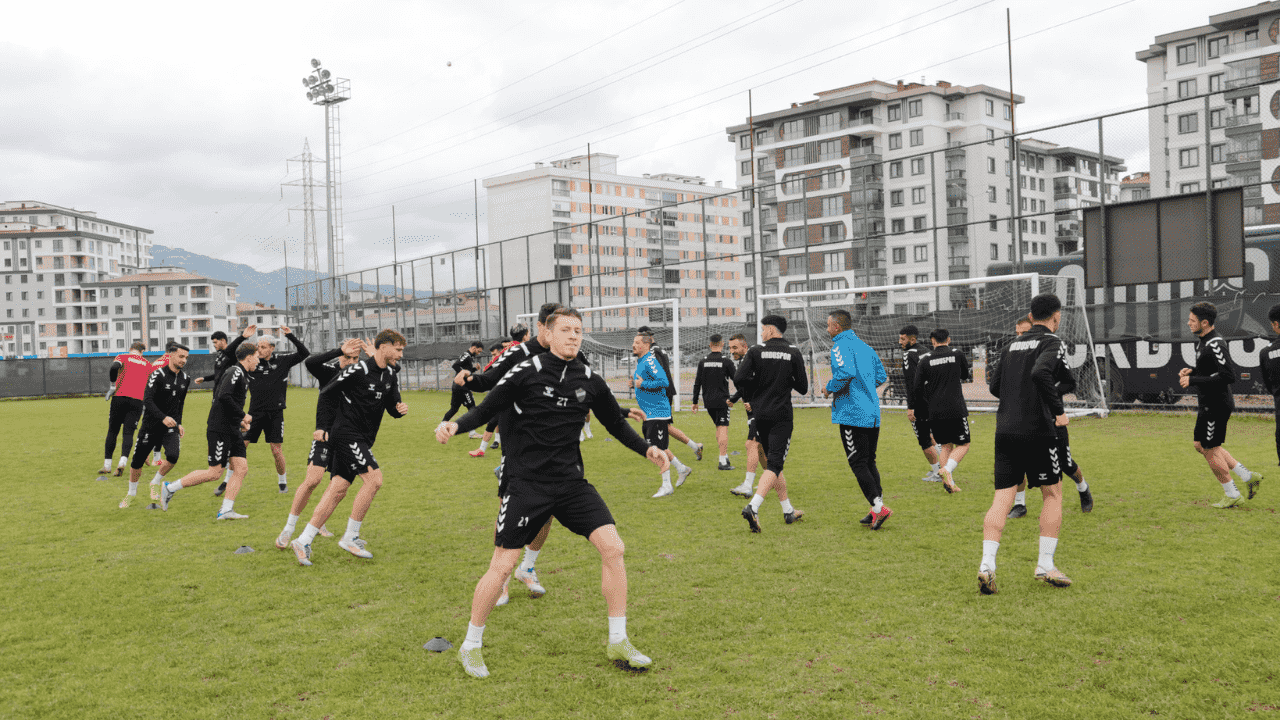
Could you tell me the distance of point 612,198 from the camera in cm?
10231

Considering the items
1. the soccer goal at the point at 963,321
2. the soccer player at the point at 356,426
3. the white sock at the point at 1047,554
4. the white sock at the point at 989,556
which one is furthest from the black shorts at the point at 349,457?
the soccer goal at the point at 963,321

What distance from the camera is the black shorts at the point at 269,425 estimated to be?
10.8m

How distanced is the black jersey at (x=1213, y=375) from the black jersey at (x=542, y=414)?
6318mm

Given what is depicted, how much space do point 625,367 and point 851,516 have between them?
2079 centimetres

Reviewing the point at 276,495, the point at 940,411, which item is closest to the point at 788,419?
the point at 940,411

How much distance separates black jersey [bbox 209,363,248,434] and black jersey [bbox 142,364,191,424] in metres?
1.43

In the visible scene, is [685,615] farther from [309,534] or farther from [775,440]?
[309,534]

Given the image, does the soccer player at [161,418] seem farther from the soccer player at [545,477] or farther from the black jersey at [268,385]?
the soccer player at [545,477]

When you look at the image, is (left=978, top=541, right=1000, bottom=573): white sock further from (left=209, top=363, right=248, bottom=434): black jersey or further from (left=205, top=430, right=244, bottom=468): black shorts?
(left=205, top=430, right=244, bottom=468): black shorts

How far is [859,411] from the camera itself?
7879mm

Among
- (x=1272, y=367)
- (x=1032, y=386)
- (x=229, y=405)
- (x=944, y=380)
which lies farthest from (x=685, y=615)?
(x=1272, y=367)

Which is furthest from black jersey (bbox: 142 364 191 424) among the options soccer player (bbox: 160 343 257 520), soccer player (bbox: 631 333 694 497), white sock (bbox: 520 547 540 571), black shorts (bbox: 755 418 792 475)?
black shorts (bbox: 755 418 792 475)

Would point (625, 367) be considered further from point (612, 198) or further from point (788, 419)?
point (612, 198)

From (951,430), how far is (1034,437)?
13.8 feet
